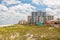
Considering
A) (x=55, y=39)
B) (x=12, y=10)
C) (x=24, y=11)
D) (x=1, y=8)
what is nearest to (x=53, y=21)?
(x=55, y=39)

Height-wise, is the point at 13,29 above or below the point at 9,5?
below

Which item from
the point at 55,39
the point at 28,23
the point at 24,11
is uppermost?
the point at 24,11

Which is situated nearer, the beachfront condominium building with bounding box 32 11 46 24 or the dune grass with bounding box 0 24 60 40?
the dune grass with bounding box 0 24 60 40

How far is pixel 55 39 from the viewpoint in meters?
2.80

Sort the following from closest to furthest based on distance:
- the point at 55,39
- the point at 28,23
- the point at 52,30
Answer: the point at 55,39 → the point at 52,30 → the point at 28,23

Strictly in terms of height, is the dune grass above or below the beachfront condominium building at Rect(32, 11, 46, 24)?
below

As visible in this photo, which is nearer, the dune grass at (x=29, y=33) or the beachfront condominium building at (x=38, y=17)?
the dune grass at (x=29, y=33)

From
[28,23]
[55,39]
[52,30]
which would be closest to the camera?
[55,39]

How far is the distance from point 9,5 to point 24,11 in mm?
379

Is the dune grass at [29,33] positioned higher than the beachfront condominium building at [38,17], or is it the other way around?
the beachfront condominium building at [38,17]

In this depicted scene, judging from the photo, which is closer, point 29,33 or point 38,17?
point 29,33

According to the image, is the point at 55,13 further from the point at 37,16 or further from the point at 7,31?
the point at 7,31

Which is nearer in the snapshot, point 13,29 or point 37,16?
point 13,29

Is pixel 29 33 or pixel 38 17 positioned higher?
pixel 38 17
